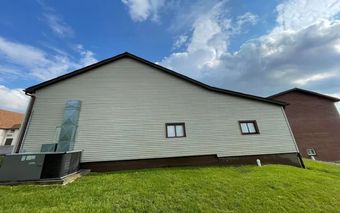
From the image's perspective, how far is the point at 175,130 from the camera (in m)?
9.81

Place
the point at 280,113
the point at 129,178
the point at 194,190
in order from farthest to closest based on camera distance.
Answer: the point at 280,113 → the point at 129,178 → the point at 194,190

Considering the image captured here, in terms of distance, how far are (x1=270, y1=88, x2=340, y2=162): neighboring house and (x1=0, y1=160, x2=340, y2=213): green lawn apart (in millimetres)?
11960

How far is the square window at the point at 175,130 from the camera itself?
9672 mm

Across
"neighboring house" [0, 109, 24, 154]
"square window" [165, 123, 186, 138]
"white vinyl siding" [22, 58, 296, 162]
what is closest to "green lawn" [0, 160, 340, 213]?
Result: "white vinyl siding" [22, 58, 296, 162]

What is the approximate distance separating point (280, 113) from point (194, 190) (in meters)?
8.47

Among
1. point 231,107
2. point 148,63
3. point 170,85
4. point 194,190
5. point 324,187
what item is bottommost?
point 324,187

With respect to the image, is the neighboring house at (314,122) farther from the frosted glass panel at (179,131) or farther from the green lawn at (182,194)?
the frosted glass panel at (179,131)

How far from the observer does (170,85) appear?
1077 cm

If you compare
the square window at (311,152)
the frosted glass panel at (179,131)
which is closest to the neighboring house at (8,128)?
the frosted glass panel at (179,131)

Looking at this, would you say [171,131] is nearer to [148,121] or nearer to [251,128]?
[148,121]

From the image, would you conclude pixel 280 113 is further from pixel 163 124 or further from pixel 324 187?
Result: pixel 163 124

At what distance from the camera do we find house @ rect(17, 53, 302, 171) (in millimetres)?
9071

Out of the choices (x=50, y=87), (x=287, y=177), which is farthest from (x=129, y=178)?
(x=50, y=87)

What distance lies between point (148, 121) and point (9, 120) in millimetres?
31013
